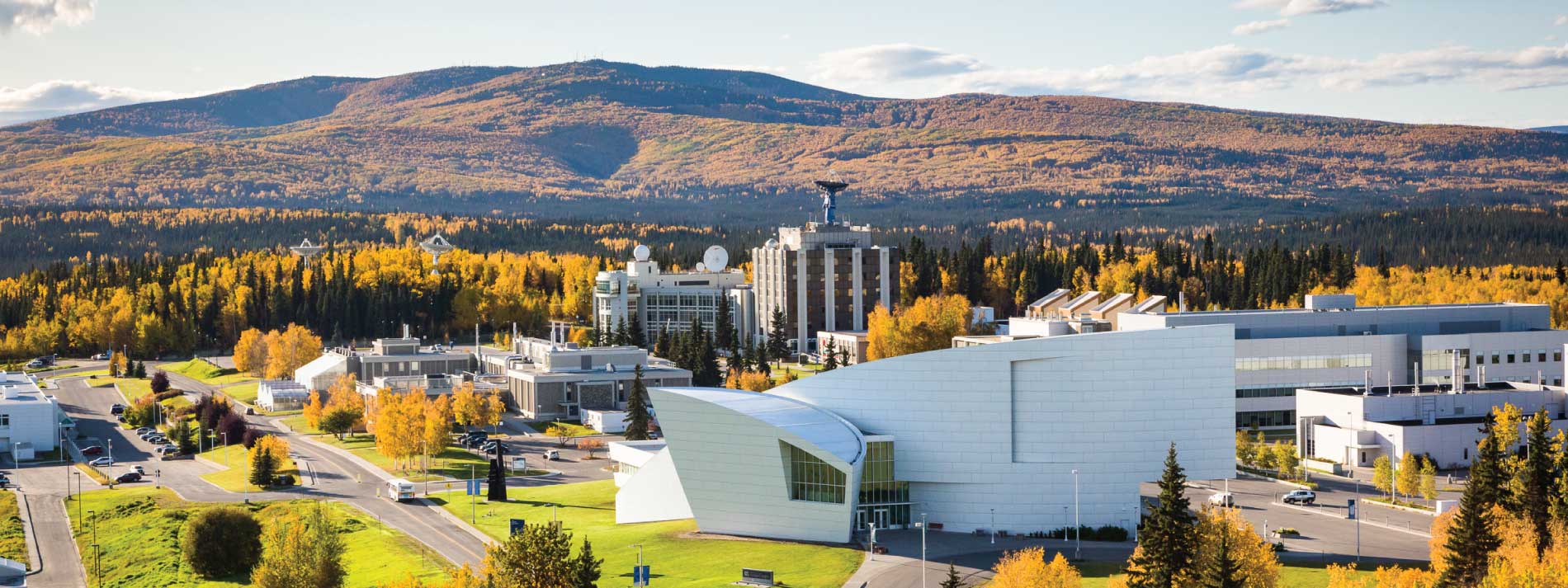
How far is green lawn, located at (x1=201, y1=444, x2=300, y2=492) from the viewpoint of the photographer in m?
119

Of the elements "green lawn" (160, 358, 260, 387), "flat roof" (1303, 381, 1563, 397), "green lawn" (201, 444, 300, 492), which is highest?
"flat roof" (1303, 381, 1563, 397)

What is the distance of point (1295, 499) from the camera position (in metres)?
102

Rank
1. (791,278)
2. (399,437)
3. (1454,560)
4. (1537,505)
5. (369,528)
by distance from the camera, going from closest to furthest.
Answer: (1454,560), (1537,505), (369,528), (399,437), (791,278)

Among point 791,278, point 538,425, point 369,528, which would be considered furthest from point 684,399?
point 791,278

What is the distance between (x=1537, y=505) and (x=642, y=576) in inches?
1575

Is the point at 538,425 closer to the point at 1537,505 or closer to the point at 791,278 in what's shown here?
the point at 791,278

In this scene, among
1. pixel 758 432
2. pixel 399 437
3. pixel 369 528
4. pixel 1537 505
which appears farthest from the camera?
pixel 399 437

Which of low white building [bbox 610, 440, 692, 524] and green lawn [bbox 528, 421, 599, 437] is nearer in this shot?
low white building [bbox 610, 440, 692, 524]

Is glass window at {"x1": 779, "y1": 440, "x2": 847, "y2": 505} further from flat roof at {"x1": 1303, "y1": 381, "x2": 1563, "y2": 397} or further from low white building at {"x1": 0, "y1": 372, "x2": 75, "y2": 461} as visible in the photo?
low white building at {"x1": 0, "y1": 372, "x2": 75, "y2": 461}

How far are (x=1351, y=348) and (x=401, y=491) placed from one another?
71.5 metres

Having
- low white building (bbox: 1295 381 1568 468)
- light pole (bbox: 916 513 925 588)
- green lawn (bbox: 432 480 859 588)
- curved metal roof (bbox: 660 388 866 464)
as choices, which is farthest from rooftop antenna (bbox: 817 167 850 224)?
light pole (bbox: 916 513 925 588)

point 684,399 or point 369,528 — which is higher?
point 684,399

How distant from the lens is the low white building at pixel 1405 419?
11494 cm

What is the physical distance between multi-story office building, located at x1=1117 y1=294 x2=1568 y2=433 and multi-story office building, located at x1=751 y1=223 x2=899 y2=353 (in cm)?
5077
